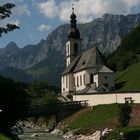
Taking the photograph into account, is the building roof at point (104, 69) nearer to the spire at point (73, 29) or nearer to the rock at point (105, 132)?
the spire at point (73, 29)

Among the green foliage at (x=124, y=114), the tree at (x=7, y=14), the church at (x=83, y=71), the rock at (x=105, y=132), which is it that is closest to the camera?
the tree at (x=7, y=14)

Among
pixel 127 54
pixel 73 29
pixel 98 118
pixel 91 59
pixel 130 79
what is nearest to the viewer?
pixel 98 118

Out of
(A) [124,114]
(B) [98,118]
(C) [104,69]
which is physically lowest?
(A) [124,114]

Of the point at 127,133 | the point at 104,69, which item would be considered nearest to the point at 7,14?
the point at 127,133

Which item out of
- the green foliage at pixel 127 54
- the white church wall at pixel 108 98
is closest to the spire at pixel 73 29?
the green foliage at pixel 127 54

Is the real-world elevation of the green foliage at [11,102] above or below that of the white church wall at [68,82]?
below

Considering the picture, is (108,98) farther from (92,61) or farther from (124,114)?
(92,61)

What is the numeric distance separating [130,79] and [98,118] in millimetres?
34853

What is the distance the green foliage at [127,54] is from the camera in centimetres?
12242

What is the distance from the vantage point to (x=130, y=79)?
99938 millimetres

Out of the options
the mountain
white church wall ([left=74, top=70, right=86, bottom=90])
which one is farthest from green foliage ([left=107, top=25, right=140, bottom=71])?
white church wall ([left=74, top=70, right=86, bottom=90])

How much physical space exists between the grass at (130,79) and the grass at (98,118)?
57.0 ft

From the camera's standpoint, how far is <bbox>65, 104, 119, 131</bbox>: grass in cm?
6169

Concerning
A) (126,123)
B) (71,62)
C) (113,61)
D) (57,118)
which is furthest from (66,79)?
(126,123)
